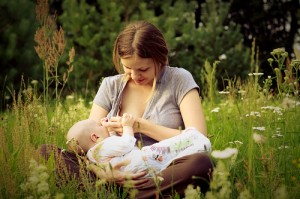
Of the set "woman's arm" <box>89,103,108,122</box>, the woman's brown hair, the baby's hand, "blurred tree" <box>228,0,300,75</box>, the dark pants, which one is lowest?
"blurred tree" <box>228,0,300,75</box>

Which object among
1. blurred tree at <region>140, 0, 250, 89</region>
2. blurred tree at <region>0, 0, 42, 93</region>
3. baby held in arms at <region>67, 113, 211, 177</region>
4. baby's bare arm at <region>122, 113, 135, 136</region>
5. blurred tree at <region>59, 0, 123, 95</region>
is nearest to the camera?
baby held in arms at <region>67, 113, 211, 177</region>

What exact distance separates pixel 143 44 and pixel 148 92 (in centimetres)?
41

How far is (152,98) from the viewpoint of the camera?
10.8 ft

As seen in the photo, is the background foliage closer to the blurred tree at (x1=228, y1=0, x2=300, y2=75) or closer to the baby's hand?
the blurred tree at (x1=228, y1=0, x2=300, y2=75)

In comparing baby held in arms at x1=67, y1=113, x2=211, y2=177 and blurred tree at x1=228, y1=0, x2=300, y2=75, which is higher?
baby held in arms at x1=67, y1=113, x2=211, y2=177

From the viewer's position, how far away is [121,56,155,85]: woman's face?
3.09 metres

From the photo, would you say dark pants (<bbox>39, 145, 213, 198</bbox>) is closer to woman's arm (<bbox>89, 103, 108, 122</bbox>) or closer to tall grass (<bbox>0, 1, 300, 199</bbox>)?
tall grass (<bbox>0, 1, 300, 199</bbox>)

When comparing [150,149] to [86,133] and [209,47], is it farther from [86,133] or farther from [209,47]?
[209,47]

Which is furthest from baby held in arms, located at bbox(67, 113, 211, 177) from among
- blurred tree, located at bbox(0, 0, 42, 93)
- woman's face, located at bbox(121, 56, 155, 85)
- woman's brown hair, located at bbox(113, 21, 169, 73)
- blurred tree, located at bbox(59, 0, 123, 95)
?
blurred tree, located at bbox(59, 0, 123, 95)

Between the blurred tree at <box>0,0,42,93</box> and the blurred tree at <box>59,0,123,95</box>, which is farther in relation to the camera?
the blurred tree at <box>59,0,123,95</box>

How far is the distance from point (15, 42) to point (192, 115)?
4.10m

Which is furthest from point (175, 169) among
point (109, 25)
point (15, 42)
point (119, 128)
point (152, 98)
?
point (109, 25)

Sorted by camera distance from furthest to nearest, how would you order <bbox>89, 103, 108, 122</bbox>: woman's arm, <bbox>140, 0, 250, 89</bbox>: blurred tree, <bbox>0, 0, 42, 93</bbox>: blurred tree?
<bbox>140, 0, 250, 89</bbox>: blurred tree → <bbox>0, 0, 42, 93</bbox>: blurred tree → <bbox>89, 103, 108, 122</bbox>: woman's arm

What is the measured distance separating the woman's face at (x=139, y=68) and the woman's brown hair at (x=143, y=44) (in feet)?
0.08
